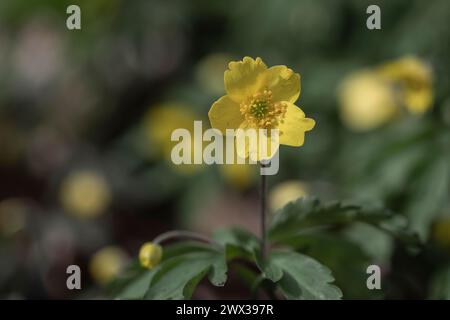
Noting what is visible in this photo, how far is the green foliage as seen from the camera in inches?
63.3

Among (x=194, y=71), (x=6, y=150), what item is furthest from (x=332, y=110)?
(x=6, y=150)

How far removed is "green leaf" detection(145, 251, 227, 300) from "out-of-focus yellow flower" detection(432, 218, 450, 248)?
0.77m

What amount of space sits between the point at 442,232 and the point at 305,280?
29.2 inches

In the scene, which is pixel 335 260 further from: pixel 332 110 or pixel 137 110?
pixel 137 110

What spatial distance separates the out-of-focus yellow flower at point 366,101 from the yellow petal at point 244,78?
47.1 inches

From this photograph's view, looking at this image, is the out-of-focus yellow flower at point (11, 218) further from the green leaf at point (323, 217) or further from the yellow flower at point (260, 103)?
the yellow flower at point (260, 103)

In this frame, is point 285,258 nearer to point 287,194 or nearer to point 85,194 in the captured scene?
point 287,194

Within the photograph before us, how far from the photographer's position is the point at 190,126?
3289 mm

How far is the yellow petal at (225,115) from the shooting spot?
1.58 m

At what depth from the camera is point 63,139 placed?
12.8ft

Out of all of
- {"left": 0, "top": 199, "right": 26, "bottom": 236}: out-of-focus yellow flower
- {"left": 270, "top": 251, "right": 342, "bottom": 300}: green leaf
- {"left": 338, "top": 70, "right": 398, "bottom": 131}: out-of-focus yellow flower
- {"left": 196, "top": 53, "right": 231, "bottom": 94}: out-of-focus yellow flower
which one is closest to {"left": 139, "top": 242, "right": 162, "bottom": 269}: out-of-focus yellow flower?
{"left": 270, "top": 251, "right": 342, "bottom": 300}: green leaf

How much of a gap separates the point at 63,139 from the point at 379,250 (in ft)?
7.30

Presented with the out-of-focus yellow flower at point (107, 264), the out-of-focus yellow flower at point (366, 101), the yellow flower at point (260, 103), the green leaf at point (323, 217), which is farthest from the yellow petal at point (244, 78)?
the out-of-focus yellow flower at point (366, 101)

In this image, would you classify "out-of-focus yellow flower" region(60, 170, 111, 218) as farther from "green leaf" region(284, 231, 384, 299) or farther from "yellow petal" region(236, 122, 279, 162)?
"yellow petal" region(236, 122, 279, 162)
